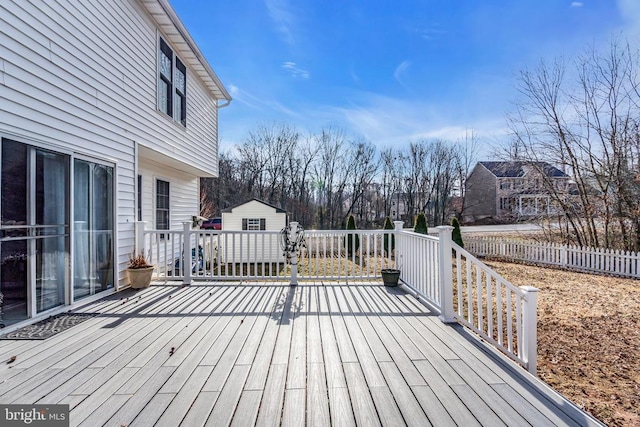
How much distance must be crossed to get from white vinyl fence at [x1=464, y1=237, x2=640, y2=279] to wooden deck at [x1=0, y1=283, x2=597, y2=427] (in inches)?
318

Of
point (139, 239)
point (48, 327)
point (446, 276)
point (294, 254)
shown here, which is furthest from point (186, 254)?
point (446, 276)

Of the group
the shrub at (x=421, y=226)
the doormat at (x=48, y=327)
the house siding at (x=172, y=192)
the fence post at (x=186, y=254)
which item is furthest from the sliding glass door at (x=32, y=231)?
the shrub at (x=421, y=226)

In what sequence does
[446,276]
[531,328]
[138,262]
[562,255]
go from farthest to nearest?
1. [562,255]
2. [138,262]
3. [446,276]
4. [531,328]

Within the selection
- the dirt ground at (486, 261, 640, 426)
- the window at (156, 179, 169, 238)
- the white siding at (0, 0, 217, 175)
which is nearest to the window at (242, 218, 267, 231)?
the window at (156, 179, 169, 238)

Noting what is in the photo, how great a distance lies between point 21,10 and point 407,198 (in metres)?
22.8

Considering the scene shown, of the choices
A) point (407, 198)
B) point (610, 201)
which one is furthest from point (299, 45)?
point (407, 198)

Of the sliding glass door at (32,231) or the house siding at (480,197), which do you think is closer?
the sliding glass door at (32,231)

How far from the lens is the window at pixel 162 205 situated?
7070 millimetres

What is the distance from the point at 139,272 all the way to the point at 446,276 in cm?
446

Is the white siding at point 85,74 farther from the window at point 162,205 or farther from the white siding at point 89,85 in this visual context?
the window at point 162,205

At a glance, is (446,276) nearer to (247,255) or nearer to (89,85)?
Result: (247,255)

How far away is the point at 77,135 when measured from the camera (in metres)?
3.76

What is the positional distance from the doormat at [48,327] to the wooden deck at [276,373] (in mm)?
135

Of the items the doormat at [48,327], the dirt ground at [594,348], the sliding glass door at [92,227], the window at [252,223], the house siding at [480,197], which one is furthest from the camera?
the house siding at [480,197]
